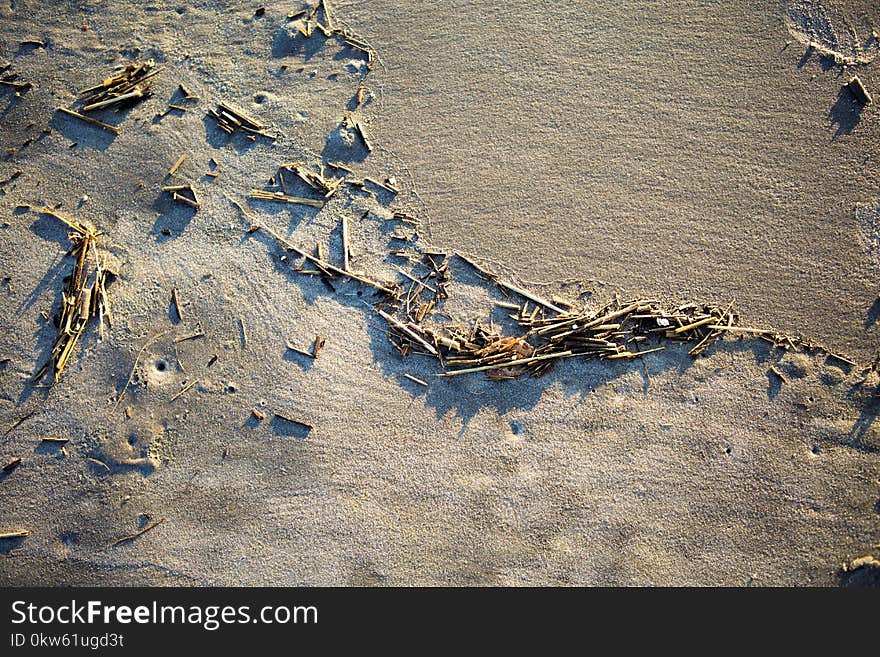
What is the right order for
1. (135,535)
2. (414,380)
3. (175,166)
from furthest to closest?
(175,166)
(414,380)
(135,535)

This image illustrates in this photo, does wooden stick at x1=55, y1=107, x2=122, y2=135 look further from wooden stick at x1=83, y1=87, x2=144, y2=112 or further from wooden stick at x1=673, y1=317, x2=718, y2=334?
wooden stick at x1=673, y1=317, x2=718, y2=334

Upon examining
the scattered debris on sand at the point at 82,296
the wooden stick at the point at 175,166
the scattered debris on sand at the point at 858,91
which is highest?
the scattered debris on sand at the point at 858,91

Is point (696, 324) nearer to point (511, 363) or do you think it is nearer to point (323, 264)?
point (511, 363)

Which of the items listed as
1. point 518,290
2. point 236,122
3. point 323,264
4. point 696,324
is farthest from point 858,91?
point 236,122

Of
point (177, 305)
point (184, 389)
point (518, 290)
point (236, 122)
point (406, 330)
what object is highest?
point (236, 122)

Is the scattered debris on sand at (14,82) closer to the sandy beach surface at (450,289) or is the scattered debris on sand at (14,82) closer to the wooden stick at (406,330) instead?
the sandy beach surface at (450,289)

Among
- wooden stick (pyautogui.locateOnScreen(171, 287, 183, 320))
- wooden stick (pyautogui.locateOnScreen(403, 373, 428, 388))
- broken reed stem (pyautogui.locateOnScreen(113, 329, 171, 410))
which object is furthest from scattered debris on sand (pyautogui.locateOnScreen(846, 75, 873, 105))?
broken reed stem (pyautogui.locateOnScreen(113, 329, 171, 410))

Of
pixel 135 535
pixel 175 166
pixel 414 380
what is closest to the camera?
pixel 135 535

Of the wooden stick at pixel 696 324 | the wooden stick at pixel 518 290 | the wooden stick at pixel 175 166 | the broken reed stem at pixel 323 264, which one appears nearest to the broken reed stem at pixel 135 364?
the broken reed stem at pixel 323 264

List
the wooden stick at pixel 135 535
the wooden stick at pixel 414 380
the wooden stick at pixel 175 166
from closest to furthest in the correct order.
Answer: the wooden stick at pixel 135 535 → the wooden stick at pixel 414 380 → the wooden stick at pixel 175 166

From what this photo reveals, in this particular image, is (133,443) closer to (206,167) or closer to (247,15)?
(206,167)
